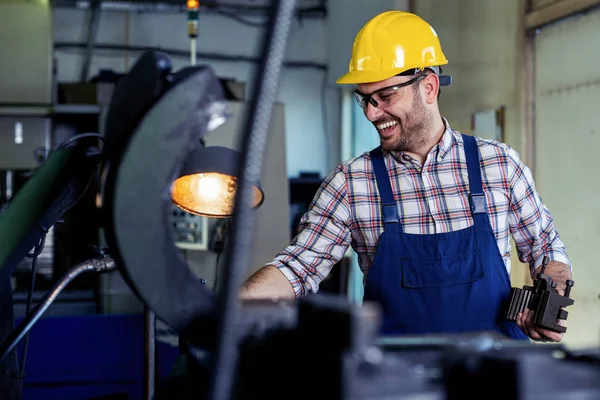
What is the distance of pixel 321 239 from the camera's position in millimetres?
1832

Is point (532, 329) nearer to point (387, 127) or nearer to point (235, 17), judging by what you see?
point (387, 127)

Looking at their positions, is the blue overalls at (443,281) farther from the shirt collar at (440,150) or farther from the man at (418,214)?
the shirt collar at (440,150)

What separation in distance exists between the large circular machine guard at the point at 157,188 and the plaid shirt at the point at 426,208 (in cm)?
109

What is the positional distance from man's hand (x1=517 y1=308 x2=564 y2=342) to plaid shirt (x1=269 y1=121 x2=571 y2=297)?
298mm

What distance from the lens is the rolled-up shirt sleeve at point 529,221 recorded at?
1803 mm

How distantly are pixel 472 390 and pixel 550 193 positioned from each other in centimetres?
229

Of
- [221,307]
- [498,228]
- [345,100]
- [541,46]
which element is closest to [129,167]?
[221,307]

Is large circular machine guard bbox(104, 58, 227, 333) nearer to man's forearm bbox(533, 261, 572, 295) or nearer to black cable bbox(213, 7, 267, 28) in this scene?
man's forearm bbox(533, 261, 572, 295)

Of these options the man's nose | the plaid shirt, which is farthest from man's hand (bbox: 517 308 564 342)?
the man's nose

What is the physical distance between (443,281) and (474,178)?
0.90 ft

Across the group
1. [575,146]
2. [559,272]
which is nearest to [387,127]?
[559,272]

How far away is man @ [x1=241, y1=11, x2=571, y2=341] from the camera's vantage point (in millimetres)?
1692

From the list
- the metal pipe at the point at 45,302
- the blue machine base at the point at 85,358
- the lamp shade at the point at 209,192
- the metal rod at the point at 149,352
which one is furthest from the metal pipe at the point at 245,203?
the blue machine base at the point at 85,358

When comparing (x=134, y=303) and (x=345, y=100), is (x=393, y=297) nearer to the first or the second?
(x=134, y=303)
